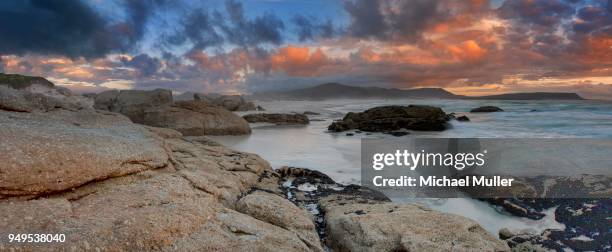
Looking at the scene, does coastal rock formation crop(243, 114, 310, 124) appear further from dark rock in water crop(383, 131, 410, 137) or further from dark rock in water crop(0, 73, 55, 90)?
dark rock in water crop(0, 73, 55, 90)

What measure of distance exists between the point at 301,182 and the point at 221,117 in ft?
21.1

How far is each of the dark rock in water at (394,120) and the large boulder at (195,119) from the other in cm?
385

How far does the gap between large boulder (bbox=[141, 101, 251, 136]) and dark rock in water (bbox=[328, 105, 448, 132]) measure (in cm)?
385

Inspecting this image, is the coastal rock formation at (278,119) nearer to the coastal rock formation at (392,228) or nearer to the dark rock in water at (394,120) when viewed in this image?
the dark rock in water at (394,120)

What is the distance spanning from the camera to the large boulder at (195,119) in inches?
438

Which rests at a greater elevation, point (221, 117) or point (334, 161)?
point (221, 117)

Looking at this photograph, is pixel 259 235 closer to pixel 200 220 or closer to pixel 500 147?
pixel 200 220

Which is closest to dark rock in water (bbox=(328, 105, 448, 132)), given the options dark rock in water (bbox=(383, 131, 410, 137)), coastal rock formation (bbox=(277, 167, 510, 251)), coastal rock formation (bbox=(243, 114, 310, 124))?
dark rock in water (bbox=(383, 131, 410, 137))

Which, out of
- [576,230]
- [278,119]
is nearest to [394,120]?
[278,119]

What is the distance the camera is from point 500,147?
32.3ft

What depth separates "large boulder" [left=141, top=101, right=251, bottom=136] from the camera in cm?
1112

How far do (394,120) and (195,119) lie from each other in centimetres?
709

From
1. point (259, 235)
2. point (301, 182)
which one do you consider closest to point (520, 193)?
point (301, 182)

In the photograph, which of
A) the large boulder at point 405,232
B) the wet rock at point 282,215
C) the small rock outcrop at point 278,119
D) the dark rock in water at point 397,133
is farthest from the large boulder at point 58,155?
the small rock outcrop at point 278,119
